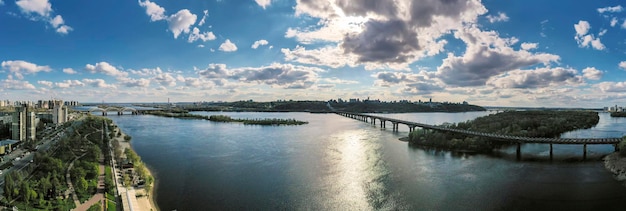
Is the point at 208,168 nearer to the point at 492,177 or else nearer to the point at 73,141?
the point at 73,141

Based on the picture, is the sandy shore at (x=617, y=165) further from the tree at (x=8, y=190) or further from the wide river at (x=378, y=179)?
the tree at (x=8, y=190)

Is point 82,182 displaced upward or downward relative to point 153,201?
upward

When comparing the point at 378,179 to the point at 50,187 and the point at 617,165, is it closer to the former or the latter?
the point at 50,187

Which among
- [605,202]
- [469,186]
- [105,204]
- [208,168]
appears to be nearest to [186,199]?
[105,204]

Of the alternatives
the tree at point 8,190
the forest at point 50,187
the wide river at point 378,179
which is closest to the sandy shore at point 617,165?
the wide river at point 378,179

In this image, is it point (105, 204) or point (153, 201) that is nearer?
point (105, 204)

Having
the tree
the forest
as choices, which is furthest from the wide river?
→ the tree

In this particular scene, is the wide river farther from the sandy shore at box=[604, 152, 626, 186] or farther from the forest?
the forest
